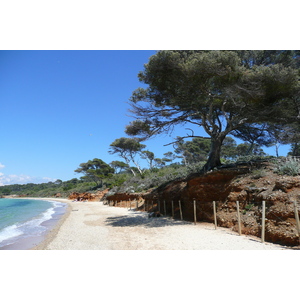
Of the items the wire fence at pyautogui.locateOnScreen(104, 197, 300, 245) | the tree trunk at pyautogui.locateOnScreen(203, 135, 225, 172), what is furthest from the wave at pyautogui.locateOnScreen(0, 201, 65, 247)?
the tree trunk at pyautogui.locateOnScreen(203, 135, 225, 172)

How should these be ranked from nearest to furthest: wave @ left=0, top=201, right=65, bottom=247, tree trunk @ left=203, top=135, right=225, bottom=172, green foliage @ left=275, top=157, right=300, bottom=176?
green foliage @ left=275, top=157, right=300, bottom=176 → wave @ left=0, top=201, right=65, bottom=247 → tree trunk @ left=203, top=135, right=225, bottom=172

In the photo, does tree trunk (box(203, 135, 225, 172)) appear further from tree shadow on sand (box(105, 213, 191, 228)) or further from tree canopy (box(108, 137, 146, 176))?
tree canopy (box(108, 137, 146, 176))

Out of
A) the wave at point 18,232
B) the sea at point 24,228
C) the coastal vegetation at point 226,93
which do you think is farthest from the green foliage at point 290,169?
the wave at point 18,232

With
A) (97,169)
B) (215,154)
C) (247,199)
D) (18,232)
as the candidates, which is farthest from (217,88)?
(97,169)

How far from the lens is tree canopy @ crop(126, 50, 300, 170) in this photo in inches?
334

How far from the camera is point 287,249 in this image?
512 centimetres

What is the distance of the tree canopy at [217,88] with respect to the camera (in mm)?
8492

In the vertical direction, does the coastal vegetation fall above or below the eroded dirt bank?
above

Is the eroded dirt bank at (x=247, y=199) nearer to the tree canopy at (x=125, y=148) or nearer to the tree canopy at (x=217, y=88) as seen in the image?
the tree canopy at (x=217, y=88)

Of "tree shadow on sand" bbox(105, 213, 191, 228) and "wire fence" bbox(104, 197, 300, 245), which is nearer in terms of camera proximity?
"wire fence" bbox(104, 197, 300, 245)

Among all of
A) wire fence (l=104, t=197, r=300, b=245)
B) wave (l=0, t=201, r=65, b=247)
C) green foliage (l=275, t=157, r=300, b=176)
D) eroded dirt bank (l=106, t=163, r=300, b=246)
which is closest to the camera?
wire fence (l=104, t=197, r=300, b=245)

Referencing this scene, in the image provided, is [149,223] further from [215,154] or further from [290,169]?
[290,169]
